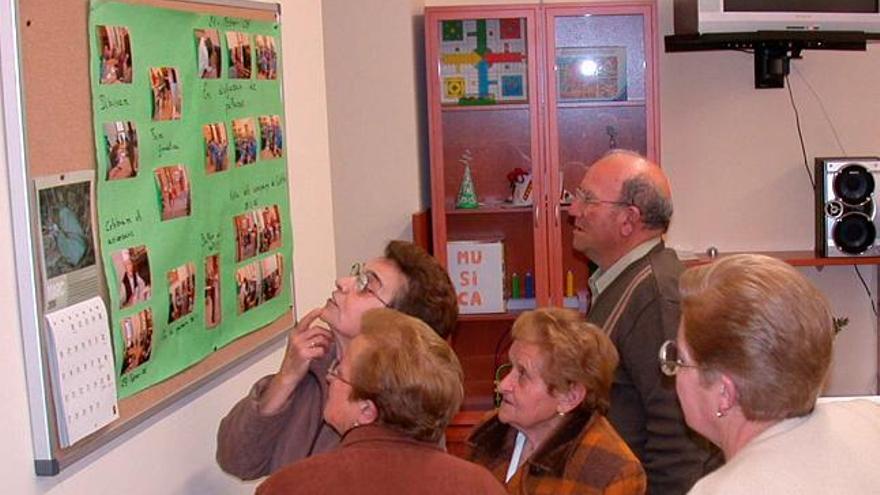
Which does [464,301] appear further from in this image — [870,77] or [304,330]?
→ [304,330]

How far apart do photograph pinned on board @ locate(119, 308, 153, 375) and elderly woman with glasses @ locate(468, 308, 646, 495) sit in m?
0.77

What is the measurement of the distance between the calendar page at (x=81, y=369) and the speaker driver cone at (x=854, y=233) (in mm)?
3912

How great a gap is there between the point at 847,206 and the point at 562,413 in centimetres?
323

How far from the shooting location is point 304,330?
276 cm

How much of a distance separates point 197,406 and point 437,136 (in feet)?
8.68

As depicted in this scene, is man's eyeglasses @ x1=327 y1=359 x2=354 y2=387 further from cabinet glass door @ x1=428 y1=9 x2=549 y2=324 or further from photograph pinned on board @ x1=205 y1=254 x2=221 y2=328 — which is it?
cabinet glass door @ x1=428 y1=9 x2=549 y2=324

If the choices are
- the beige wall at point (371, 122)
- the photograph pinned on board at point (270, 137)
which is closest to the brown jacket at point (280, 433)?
the photograph pinned on board at point (270, 137)

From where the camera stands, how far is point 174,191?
8.82 feet

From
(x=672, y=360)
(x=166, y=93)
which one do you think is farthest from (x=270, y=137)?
(x=672, y=360)

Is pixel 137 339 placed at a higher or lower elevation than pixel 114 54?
lower

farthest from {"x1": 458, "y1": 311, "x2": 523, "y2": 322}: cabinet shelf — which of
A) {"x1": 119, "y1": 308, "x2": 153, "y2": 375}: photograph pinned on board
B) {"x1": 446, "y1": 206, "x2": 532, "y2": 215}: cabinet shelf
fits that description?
{"x1": 119, "y1": 308, "x2": 153, "y2": 375}: photograph pinned on board

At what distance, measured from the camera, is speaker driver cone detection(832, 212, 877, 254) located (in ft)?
17.7

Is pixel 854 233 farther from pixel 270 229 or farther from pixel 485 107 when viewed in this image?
pixel 270 229

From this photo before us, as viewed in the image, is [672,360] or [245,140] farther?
[245,140]
